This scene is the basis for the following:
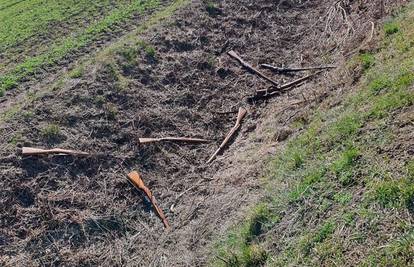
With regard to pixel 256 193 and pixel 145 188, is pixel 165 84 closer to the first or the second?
pixel 145 188

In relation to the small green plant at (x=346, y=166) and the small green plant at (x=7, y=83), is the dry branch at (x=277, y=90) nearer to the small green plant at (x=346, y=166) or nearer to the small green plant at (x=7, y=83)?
the small green plant at (x=346, y=166)

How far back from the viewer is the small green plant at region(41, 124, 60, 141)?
32.0 ft

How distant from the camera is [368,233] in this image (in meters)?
5.69

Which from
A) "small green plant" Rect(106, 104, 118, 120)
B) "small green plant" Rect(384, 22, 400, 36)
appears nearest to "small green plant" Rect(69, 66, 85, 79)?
"small green plant" Rect(106, 104, 118, 120)

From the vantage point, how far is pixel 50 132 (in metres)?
9.80

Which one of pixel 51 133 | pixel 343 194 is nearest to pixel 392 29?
pixel 343 194

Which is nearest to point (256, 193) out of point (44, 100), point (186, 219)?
point (186, 219)

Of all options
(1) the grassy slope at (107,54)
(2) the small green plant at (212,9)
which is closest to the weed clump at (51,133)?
(1) the grassy slope at (107,54)

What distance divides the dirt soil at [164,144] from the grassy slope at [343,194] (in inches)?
25.3

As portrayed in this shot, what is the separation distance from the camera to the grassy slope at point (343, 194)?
5.65 metres

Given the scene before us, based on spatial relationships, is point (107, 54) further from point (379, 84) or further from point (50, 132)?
point (379, 84)

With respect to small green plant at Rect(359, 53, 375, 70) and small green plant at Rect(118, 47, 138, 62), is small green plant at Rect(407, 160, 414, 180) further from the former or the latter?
small green plant at Rect(118, 47, 138, 62)

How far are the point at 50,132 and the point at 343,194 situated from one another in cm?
604

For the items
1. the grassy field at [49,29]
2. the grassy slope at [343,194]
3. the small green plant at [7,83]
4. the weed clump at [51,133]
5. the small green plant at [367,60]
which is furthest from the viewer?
the grassy field at [49,29]
